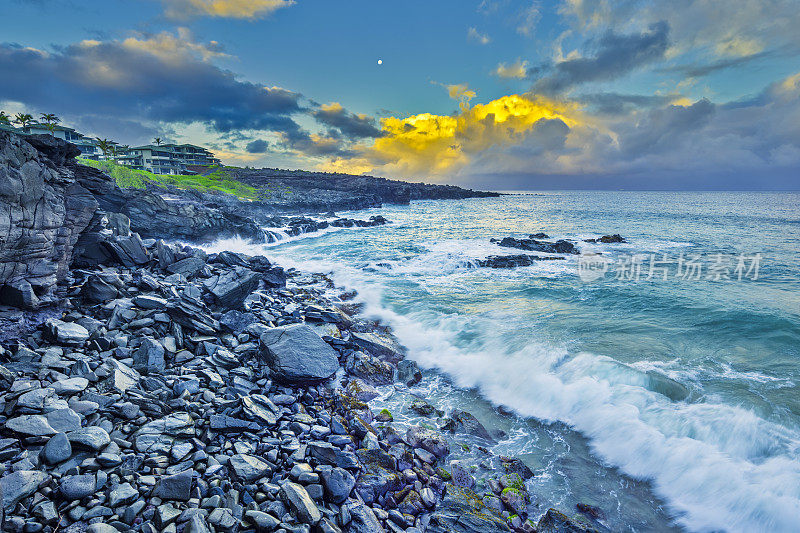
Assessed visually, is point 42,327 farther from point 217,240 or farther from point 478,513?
point 217,240

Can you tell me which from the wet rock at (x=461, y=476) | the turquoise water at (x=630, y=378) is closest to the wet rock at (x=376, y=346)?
the turquoise water at (x=630, y=378)

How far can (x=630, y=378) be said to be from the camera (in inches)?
409

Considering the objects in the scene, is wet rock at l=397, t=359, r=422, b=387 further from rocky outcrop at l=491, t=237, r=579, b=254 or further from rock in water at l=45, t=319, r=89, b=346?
rocky outcrop at l=491, t=237, r=579, b=254

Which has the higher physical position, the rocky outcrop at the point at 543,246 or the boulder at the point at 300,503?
the rocky outcrop at the point at 543,246

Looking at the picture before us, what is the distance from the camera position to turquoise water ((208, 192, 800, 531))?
6.83 meters

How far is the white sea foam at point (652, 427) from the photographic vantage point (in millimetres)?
6598

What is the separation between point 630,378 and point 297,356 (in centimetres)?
1005

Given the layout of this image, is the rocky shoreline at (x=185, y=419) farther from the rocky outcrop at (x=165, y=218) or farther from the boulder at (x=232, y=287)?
the rocky outcrop at (x=165, y=218)

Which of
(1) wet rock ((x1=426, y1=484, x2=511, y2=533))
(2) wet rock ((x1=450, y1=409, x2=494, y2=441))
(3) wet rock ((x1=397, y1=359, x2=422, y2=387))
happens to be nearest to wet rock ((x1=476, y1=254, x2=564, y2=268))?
(3) wet rock ((x1=397, y1=359, x2=422, y2=387))

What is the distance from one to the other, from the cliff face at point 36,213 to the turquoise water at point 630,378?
9.72 meters

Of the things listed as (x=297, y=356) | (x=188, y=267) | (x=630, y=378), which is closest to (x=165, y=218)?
(x=188, y=267)

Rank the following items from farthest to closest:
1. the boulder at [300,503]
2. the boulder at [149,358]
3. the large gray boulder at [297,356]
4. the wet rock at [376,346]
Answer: the wet rock at [376,346] → the large gray boulder at [297,356] → the boulder at [149,358] → the boulder at [300,503]

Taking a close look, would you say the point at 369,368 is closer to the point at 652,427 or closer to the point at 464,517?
the point at 464,517

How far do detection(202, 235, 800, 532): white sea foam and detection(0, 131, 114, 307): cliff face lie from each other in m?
11.0
